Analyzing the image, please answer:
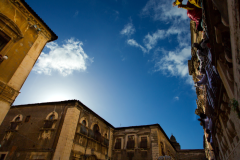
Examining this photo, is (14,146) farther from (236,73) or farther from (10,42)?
(236,73)

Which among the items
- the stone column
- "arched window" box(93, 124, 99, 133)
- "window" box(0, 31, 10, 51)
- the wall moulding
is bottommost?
the stone column

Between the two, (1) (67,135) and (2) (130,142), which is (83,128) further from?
(2) (130,142)

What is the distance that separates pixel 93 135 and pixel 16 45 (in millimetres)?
12974

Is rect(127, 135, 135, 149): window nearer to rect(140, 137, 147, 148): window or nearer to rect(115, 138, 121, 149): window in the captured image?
rect(140, 137, 147, 148): window

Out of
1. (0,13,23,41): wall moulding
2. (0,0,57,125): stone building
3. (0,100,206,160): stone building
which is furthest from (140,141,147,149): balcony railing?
(0,13,23,41): wall moulding

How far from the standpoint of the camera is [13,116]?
53.7 feet

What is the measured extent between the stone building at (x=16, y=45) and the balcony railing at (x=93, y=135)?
30.2 ft

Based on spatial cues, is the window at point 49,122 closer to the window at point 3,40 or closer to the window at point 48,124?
the window at point 48,124

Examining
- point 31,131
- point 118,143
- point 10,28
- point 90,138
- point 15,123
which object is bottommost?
point 31,131

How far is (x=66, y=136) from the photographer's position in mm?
13031

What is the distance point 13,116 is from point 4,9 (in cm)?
1369

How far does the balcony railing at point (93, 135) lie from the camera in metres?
15.5

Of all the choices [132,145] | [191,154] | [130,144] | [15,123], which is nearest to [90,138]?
[130,144]

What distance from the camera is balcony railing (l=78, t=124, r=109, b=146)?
610 inches
